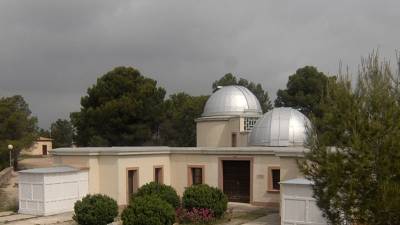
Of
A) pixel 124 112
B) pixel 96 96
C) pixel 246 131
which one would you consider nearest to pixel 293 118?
pixel 246 131

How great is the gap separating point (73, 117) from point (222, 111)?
17.1 m

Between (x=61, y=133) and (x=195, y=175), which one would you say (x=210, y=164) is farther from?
(x=61, y=133)

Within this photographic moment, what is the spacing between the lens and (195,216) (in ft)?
68.0

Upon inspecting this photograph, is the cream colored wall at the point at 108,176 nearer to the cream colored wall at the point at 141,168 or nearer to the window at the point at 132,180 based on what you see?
the cream colored wall at the point at 141,168

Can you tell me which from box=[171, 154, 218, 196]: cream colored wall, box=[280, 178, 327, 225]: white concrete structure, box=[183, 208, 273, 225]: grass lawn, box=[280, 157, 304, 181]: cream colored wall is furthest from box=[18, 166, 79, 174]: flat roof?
box=[280, 178, 327, 225]: white concrete structure

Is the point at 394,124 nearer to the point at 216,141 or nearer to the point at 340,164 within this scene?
the point at 340,164

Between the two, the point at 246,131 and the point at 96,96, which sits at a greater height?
the point at 96,96

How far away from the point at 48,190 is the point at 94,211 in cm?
482

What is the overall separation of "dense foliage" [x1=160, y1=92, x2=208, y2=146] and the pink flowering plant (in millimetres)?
28461

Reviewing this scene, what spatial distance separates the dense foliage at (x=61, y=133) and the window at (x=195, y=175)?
169ft

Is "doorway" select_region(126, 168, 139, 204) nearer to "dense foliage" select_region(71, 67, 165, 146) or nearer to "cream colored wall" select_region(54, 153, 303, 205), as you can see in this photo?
"cream colored wall" select_region(54, 153, 303, 205)

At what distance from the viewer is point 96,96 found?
4603 centimetres

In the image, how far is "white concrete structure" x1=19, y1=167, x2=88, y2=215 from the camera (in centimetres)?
2364

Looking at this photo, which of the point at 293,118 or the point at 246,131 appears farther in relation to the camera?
the point at 246,131
